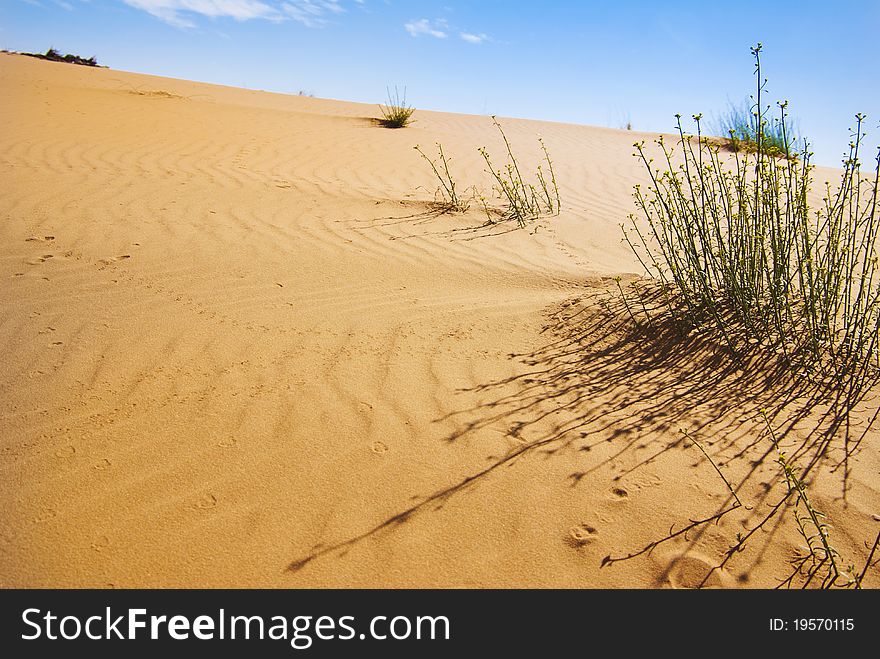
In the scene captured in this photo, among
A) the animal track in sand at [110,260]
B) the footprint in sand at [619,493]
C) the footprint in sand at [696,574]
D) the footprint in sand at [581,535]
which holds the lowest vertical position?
the footprint in sand at [696,574]

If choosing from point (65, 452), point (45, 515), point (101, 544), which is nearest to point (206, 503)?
point (101, 544)

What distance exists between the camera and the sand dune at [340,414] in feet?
6.82

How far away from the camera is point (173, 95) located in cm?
1241

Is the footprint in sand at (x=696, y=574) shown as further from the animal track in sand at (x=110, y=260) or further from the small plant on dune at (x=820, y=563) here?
the animal track in sand at (x=110, y=260)

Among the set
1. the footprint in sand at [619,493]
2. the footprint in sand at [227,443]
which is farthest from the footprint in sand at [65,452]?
the footprint in sand at [619,493]

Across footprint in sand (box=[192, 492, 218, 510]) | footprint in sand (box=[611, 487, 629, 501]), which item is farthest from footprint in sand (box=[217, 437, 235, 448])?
footprint in sand (box=[611, 487, 629, 501])

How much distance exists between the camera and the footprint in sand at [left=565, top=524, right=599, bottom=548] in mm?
2141

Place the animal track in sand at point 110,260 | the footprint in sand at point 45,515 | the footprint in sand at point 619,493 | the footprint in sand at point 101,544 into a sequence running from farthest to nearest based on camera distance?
the animal track in sand at point 110,260, the footprint in sand at point 619,493, the footprint in sand at point 45,515, the footprint in sand at point 101,544

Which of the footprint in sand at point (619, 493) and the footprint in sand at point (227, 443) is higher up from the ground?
the footprint in sand at point (227, 443)

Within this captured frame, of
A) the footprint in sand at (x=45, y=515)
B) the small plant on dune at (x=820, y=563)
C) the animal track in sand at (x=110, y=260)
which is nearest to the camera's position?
the small plant on dune at (x=820, y=563)

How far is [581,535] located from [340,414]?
119 centimetres

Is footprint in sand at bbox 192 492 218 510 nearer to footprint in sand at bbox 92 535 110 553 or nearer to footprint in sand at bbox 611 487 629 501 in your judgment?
footprint in sand at bbox 92 535 110 553
